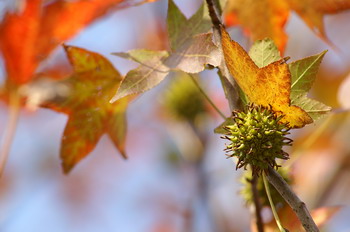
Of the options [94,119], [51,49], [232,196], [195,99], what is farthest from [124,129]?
[232,196]

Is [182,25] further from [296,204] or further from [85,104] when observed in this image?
[296,204]

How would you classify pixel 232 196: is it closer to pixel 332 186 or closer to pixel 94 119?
pixel 332 186

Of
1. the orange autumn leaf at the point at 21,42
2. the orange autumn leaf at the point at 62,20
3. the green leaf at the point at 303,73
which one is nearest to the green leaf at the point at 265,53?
the green leaf at the point at 303,73

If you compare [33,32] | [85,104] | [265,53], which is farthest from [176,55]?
[33,32]

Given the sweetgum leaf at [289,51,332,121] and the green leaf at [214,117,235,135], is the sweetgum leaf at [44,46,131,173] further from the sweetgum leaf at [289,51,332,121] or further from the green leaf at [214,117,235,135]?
the sweetgum leaf at [289,51,332,121]

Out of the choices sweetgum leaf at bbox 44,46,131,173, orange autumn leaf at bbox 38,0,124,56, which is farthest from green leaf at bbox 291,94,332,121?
orange autumn leaf at bbox 38,0,124,56
